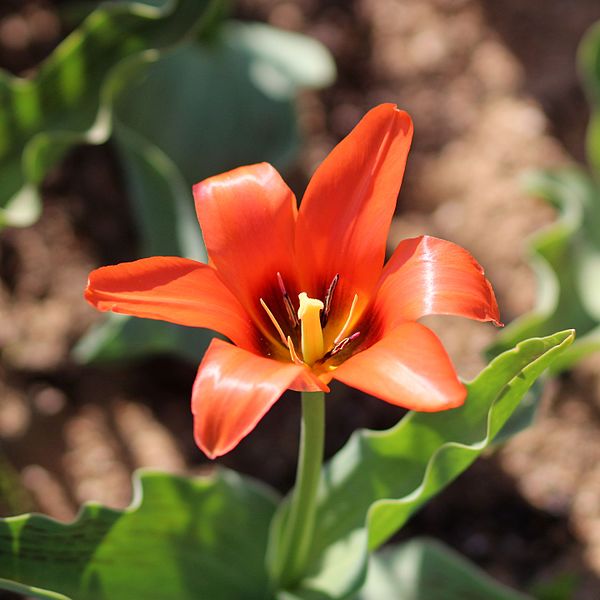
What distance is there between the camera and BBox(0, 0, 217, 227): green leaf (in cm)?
175

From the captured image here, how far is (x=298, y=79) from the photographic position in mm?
2438

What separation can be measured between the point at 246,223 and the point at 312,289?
147 millimetres

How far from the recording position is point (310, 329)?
1.23 metres

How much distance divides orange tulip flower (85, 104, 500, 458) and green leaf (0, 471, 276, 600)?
363 mm

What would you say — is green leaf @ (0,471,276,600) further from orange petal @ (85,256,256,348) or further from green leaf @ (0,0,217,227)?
green leaf @ (0,0,217,227)

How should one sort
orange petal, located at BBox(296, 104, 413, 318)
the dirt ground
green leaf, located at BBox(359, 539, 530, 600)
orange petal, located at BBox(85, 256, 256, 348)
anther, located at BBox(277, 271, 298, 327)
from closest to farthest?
orange petal, located at BBox(85, 256, 256, 348)
orange petal, located at BBox(296, 104, 413, 318)
anther, located at BBox(277, 271, 298, 327)
green leaf, located at BBox(359, 539, 530, 600)
the dirt ground

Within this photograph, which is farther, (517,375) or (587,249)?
(587,249)

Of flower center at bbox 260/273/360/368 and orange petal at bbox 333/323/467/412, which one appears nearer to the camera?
orange petal at bbox 333/323/467/412

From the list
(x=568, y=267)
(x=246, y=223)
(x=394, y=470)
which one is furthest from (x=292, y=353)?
(x=568, y=267)

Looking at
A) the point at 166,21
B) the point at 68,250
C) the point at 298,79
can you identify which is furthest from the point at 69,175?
the point at 166,21

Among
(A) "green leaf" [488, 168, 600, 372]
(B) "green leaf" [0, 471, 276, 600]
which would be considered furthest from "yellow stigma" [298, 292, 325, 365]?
(A) "green leaf" [488, 168, 600, 372]

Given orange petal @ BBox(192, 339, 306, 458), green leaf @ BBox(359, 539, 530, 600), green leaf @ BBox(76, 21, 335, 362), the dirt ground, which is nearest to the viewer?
orange petal @ BBox(192, 339, 306, 458)

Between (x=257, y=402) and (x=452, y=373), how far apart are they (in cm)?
20

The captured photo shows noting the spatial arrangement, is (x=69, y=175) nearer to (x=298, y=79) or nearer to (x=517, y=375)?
(x=298, y=79)
